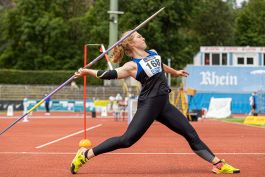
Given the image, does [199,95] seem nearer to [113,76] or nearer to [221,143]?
[221,143]

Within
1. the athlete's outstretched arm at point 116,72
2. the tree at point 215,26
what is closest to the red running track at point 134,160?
the athlete's outstretched arm at point 116,72

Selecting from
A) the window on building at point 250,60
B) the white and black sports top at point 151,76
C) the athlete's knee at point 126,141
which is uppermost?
the white and black sports top at point 151,76

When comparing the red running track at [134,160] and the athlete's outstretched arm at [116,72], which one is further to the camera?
the red running track at [134,160]

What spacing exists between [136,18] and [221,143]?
49.8 m

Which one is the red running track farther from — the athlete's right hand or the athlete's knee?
the athlete's right hand

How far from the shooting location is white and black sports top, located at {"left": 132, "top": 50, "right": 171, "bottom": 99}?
30.3ft

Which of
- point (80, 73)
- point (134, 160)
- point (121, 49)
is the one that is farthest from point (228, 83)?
point (80, 73)

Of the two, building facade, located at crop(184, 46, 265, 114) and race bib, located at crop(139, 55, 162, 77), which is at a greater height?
race bib, located at crop(139, 55, 162, 77)

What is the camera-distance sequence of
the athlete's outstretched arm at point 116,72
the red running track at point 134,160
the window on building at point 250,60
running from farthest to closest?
the window on building at point 250,60
the red running track at point 134,160
the athlete's outstretched arm at point 116,72

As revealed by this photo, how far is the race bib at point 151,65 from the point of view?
9.23 meters

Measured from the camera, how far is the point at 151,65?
9.24 meters

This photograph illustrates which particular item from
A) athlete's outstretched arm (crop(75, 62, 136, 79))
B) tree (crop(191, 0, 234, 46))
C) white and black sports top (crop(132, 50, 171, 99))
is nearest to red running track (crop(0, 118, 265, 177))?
white and black sports top (crop(132, 50, 171, 99))

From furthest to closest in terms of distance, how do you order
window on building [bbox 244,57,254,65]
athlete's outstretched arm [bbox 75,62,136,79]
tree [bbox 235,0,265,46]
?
tree [bbox 235,0,265,46], window on building [bbox 244,57,254,65], athlete's outstretched arm [bbox 75,62,136,79]

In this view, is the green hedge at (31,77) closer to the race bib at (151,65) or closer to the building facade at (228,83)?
the building facade at (228,83)
